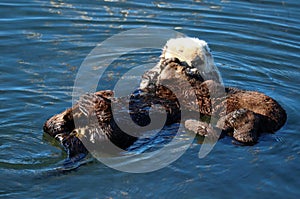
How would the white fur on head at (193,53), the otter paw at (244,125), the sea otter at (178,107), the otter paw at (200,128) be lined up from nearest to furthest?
the sea otter at (178,107) < the otter paw at (244,125) < the otter paw at (200,128) < the white fur on head at (193,53)

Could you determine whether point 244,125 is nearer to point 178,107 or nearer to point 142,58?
point 178,107

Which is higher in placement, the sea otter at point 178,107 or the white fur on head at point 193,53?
the white fur on head at point 193,53

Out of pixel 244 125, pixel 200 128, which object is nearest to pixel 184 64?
pixel 200 128

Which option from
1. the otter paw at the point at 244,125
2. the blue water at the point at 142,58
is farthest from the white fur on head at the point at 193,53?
the otter paw at the point at 244,125

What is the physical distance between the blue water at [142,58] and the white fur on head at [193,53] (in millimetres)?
882

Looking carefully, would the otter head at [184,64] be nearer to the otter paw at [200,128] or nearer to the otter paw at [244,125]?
the otter paw at [200,128]

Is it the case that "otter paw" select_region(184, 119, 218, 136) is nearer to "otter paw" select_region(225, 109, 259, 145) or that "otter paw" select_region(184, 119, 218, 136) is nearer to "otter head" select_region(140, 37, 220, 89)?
"otter paw" select_region(225, 109, 259, 145)

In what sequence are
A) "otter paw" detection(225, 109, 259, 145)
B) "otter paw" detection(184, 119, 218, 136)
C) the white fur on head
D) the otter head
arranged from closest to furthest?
"otter paw" detection(225, 109, 259, 145) → "otter paw" detection(184, 119, 218, 136) → the otter head → the white fur on head

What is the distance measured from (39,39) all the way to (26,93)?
6.75 ft

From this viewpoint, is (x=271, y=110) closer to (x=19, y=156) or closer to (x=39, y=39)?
(x=19, y=156)

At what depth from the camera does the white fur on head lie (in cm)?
679

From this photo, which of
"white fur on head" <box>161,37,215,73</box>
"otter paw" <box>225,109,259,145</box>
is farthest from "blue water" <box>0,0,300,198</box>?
"white fur on head" <box>161,37,215,73</box>

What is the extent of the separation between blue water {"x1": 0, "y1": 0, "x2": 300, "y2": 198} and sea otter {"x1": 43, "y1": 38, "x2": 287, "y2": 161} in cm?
17

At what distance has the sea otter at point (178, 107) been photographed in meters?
5.52
